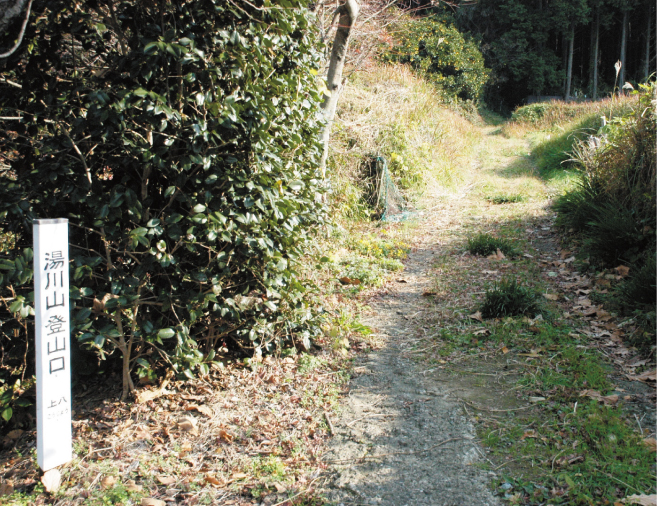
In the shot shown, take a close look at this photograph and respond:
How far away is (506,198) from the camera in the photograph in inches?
402

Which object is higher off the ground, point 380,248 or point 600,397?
point 380,248

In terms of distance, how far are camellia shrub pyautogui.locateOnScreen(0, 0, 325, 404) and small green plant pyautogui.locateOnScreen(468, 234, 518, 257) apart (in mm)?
3938

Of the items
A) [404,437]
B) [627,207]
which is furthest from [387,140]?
[404,437]

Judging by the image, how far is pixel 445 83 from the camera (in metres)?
23.3

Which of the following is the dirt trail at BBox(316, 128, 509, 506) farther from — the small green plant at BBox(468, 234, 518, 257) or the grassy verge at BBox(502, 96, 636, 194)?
the grassy verge at BBox(502, 96, 636, 194)

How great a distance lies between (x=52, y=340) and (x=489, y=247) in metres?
Answer: 5.69

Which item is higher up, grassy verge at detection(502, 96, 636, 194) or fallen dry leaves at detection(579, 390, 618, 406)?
grassy verge at detection(502, 96, 636, 194)

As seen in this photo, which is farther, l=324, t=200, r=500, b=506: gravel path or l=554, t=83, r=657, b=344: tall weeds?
l=554, t=83, r=657, b=344: tall weeds

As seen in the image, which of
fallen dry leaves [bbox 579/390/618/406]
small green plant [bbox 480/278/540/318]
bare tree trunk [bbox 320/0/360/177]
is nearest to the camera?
fallen dry leaves [bbox 579/390/618/406]

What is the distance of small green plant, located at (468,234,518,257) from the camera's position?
22.0ft

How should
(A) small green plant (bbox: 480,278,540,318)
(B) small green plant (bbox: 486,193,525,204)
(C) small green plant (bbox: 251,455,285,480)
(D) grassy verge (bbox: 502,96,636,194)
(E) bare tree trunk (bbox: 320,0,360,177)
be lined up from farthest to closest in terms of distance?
(D) grassy verge (bbox: 502,96,636,194), (B) small green plant (bbox: 486,193,525,204), (E) bare tree trunk (bbox: 320,0,360,177), (A) small green plant (bbox: 480,278,540,318), (C) small green plant (bbox: 251,455,285,480)

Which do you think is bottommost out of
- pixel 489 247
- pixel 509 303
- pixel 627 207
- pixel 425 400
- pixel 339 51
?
pixel 425 400

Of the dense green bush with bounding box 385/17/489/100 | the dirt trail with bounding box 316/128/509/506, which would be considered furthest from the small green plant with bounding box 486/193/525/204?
the dense green bush with bounding box 385/17/489/100

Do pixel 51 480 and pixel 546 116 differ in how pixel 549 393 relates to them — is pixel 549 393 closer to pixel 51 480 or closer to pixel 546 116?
pixel 51 480
